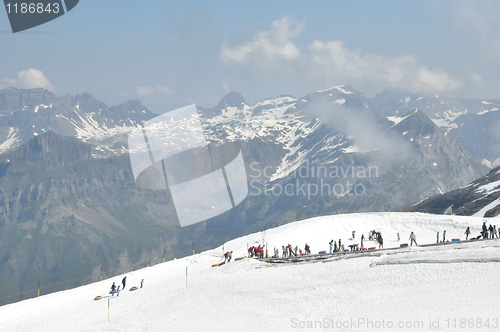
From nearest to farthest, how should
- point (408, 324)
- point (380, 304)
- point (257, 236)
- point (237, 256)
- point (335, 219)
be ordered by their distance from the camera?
point (408, 324) → point (380, 304) → point (237, 256) → point (257, 236) → point (335, 219)

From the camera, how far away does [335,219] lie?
80188 millimetres

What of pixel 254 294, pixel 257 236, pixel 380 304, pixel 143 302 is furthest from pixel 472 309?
pixel 257 236

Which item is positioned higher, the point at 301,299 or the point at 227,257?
the point at 227,257

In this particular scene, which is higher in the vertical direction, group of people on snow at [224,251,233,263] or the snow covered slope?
group of people on snow at [224,251,233,263]

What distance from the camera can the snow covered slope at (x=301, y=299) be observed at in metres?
30.0

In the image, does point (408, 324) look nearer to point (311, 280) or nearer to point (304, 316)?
point (304, 316)

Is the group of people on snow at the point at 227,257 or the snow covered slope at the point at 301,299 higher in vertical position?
the group of people on snow at the point at 227,257

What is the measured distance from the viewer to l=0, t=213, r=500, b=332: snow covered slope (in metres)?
30.0

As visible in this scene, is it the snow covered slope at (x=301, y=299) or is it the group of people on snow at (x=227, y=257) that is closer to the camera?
the snow covered slope at (x=301, y=299)

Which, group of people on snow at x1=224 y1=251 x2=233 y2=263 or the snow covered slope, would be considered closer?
the snow covered slope

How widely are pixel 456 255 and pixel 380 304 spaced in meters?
10.6

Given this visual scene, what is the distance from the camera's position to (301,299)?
122 ft

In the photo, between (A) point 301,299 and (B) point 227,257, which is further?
(B) point 227,257

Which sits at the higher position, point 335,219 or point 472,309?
point 335,219
